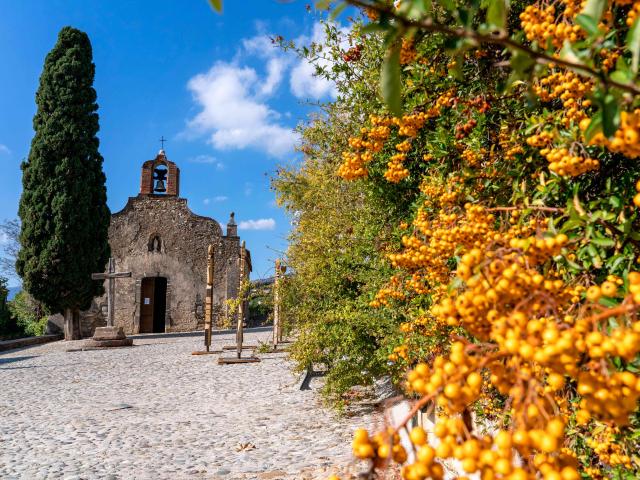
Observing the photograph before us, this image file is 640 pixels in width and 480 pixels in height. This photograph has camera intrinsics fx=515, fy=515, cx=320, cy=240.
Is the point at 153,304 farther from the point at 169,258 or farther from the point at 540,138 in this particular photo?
the point at 540,138

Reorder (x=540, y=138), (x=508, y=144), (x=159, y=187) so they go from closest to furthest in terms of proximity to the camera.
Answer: (x=540, y=138), (x=508, y=144), (x=159, y=187)

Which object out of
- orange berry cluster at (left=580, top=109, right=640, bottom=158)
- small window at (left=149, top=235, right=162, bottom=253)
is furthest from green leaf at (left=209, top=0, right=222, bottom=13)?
small window at (left=149, top=235, right=162, bottom=253)

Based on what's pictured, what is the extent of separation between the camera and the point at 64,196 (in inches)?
736

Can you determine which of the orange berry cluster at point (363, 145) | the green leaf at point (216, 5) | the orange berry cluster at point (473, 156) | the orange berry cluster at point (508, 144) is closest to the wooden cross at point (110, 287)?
the orange berry cluster at point (363, 145)

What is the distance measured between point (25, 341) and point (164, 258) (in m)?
7.40

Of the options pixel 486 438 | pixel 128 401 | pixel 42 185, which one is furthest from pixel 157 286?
pixel 486 438

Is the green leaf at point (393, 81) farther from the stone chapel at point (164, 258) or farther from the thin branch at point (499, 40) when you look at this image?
the stone chapel at point (164, 258)

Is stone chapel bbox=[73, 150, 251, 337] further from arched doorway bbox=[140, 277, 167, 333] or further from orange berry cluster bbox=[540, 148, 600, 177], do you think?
orange berry cluster bbox=[540, 148, 600, 177]

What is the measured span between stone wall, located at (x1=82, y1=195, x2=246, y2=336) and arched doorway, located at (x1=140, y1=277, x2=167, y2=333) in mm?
337

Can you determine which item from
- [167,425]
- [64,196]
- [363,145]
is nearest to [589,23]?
[363,145]

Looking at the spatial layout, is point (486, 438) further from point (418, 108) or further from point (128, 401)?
point (128, 401)

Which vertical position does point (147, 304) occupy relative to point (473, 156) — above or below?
below

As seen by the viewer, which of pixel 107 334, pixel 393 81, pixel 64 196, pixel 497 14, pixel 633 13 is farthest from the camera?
pixel 64 196

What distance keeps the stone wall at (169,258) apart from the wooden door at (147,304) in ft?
0.92
